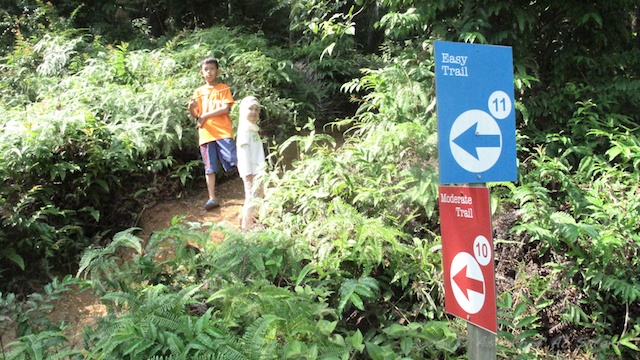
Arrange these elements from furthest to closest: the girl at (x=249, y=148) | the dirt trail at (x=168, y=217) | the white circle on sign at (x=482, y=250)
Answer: the girl at (x=249, y=148) → the dirt trail at (x=168, y=217) → the white circle on sign at (x=482, y=250)

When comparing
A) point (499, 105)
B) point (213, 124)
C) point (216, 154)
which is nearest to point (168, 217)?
point (216, 154)

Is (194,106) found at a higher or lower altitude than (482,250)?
higher

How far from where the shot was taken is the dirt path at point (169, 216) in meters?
4.06

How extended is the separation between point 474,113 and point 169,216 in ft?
14.2

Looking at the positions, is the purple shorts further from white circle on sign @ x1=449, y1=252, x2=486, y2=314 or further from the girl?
white circle on sign @ x1=449, y1=252, x2=486, y2=314

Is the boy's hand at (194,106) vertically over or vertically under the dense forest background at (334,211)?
over

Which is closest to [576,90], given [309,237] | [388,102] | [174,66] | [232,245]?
[388,102]

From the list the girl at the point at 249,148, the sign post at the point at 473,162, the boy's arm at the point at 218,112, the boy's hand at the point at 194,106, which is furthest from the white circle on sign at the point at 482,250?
the boy's hand at the point at 194,106

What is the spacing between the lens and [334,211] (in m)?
4.27

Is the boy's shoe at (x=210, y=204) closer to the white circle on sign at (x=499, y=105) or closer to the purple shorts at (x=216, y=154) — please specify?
the purple shorts at (x=216, y=154)

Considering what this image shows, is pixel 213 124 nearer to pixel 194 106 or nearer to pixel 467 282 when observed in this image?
pixel 194 106

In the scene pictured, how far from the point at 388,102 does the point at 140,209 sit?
10.1 feet

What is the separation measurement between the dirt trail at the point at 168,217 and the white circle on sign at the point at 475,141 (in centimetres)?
296

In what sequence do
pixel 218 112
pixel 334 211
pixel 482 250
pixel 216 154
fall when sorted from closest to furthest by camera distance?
pixel 482 250, pixel 334 211, pixel 218 112, pixel 216 154
